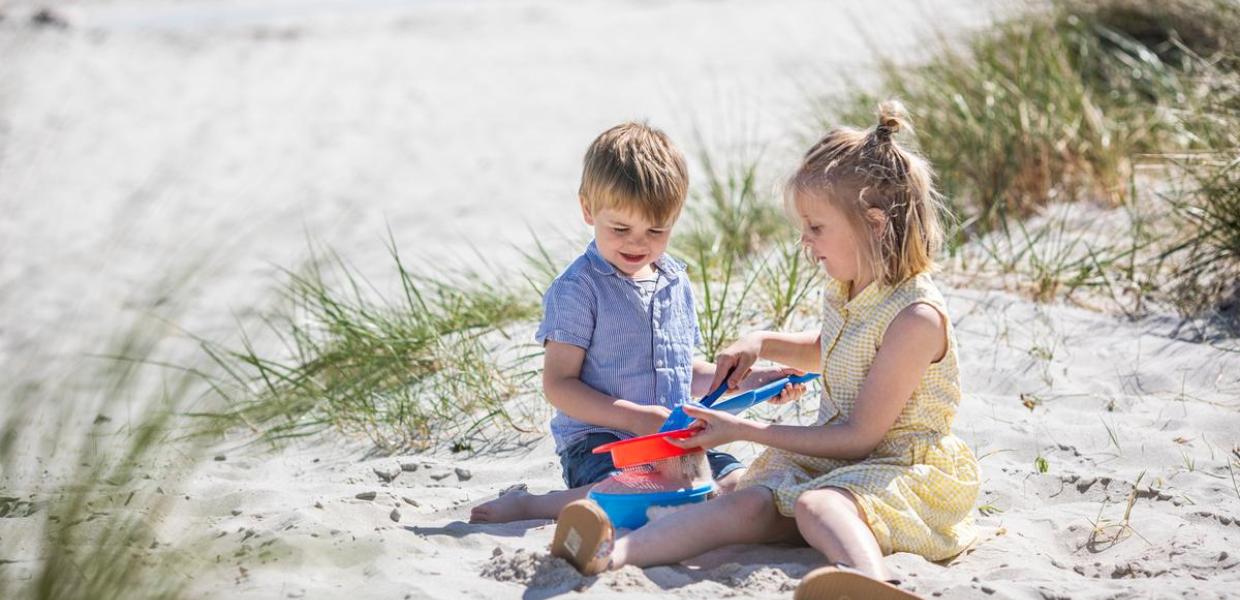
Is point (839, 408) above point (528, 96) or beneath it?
beneath

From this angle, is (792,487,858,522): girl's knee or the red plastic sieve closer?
(792,487,858,522): girl's knee

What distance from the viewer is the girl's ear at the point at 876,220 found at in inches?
104

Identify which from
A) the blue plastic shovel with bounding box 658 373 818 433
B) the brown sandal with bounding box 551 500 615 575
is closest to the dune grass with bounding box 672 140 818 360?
the blue plastic shovel with bounding box 658 373 818 433

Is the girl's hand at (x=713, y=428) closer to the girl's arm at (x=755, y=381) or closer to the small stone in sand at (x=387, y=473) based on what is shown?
the girl's arm at (x=755, y=381)

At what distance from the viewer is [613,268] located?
2.98 meters

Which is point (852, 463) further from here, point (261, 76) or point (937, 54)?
point (261, 76)

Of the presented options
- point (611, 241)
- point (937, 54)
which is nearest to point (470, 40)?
point (937, 54)

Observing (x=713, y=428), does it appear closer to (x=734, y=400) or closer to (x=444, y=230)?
(x=734, y=400)

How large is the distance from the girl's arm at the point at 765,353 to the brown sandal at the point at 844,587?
0.71 m

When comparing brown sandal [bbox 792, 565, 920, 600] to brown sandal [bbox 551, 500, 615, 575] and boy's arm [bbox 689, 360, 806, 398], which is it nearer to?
brown sandal [bbox 551, 500, 615, 575]

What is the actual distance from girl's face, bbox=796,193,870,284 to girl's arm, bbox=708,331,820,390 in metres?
0.27

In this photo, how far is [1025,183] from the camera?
199 inches

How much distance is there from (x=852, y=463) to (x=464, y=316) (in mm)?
1771

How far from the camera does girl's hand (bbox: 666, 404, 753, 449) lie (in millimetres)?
2600
